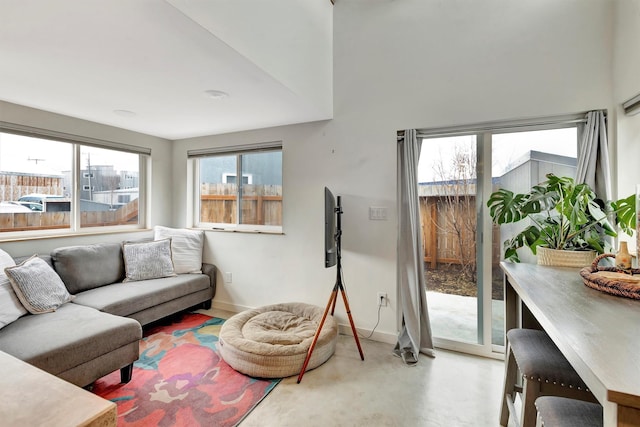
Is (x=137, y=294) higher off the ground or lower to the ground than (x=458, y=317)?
higher

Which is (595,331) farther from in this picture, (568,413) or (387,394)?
(387,394)

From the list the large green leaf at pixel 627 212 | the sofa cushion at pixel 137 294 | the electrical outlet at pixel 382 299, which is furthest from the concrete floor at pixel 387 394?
the sofa cushion at pixel 137 294

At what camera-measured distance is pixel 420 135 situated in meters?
2.53

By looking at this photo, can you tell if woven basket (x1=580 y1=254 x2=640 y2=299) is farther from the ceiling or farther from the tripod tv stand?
the ceiling

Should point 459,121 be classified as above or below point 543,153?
above

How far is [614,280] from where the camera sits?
1.23 metres

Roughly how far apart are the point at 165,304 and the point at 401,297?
7.38 ft

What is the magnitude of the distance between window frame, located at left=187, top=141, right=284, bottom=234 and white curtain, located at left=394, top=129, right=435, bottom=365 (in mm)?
1294

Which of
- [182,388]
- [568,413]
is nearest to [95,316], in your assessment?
[182,388]

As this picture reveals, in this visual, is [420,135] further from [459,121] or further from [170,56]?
[170,56]

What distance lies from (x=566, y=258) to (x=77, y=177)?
4234 mm

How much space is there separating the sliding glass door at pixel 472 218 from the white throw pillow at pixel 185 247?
2523 mm

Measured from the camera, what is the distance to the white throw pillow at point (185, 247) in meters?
3.26

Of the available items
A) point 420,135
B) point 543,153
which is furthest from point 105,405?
point 543,153
